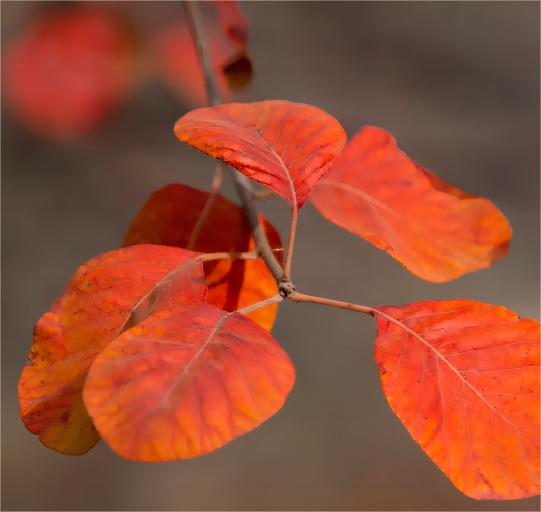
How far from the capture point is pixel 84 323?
0.45 m

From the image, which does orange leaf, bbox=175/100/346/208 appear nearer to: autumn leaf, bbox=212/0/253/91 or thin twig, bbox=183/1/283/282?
thin twig, bbox=183/1/283/282

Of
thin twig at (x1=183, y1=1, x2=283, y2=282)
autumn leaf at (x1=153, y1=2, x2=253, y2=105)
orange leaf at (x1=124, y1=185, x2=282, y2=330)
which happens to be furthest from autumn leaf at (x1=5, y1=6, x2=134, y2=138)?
orange leaf at (x1=124, y1=185, x2=282, y2=330)

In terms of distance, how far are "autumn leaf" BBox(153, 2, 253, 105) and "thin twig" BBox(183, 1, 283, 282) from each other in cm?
2

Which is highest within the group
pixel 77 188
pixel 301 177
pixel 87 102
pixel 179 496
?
pixel 301 177

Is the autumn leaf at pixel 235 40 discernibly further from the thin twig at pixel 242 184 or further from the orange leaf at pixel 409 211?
the orange leaf at pixel 409 211

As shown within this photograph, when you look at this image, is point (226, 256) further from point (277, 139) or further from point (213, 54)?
point (213, 54)

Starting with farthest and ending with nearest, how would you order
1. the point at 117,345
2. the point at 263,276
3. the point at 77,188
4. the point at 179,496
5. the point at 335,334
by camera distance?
the point at 77,188 < the point at 335,334 < the point at 179,496 < the point at 263,276 < the point at 117,345

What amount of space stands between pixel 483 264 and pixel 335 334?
1.38 m

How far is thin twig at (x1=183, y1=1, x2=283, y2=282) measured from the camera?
48cm

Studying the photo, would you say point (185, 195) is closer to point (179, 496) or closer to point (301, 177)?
point (301, 177)

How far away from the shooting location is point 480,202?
0.60 metres

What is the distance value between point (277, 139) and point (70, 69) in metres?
1.36

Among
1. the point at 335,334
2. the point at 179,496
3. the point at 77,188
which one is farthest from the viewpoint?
the point at 77,188

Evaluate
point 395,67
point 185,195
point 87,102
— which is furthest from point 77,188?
point 185,195
